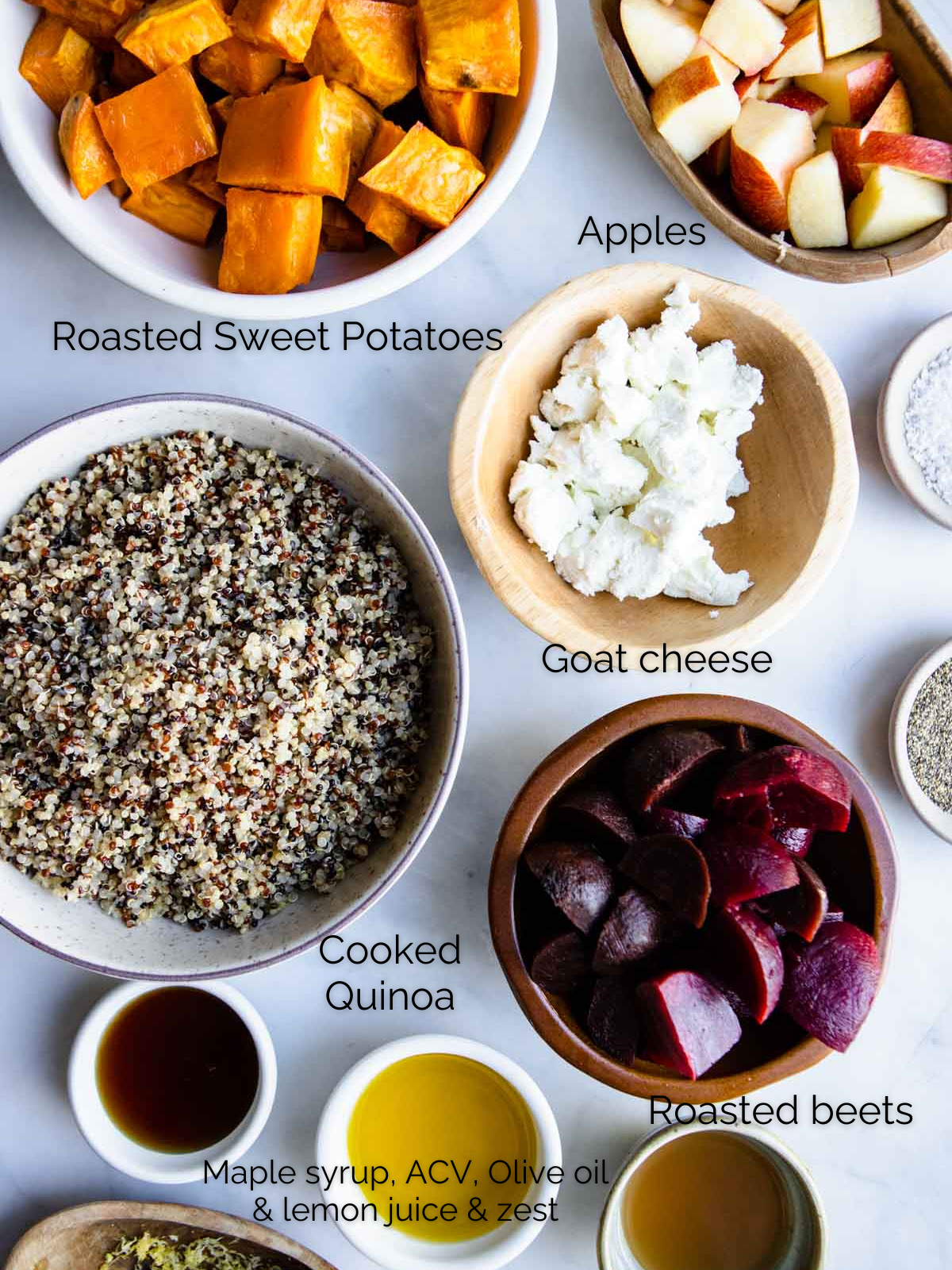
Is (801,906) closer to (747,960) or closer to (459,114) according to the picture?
(747,960)

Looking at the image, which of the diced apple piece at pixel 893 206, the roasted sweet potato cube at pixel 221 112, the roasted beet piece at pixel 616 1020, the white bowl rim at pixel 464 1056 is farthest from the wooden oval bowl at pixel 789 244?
the white bowl rim at pixel 464 1056

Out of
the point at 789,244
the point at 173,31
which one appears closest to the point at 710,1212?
the point at 789,244

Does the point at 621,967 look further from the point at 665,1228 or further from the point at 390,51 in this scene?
the point at 390,51

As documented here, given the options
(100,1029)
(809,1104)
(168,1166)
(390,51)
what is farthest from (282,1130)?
(390,51)

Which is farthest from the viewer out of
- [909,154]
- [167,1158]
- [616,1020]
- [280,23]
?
[167,1158]

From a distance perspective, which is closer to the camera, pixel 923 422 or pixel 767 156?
pixel 767 156

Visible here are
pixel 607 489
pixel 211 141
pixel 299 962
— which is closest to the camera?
pixel 211 141
